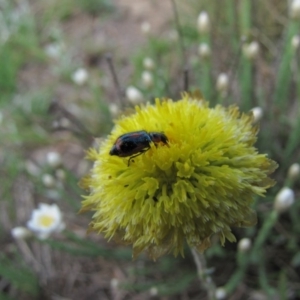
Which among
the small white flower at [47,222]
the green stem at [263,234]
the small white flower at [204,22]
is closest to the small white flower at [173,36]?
the small white flower at [204,22]

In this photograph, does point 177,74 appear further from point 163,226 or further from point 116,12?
point 163,226

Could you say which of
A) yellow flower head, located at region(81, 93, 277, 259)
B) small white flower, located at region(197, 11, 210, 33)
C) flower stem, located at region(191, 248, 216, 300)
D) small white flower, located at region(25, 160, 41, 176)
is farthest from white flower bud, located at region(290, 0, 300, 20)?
small white flower, located at region(25, 160, 41, 176)

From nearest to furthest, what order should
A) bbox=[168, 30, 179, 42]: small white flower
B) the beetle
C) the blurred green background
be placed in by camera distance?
the beetle → the blurred green background → bbox=[168, 30, 179, 42]: small white flower

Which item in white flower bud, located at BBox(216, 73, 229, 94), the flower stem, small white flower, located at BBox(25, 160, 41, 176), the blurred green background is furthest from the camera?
small white flower, located at BBox(25, 160, 41, 176)

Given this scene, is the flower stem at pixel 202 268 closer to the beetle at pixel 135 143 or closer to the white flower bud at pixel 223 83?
the beetle at pixel 135 143

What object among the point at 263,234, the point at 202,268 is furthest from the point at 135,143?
the point at 263,234

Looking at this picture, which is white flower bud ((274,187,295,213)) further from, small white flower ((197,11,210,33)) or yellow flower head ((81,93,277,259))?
small white flower ((197,11,210,33))
